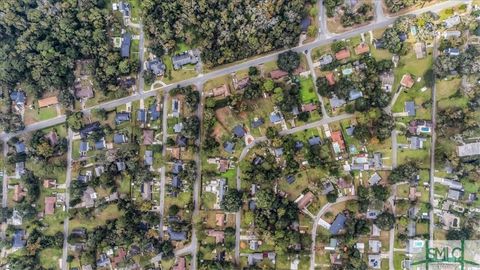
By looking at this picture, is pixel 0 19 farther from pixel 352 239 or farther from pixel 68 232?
pixel 352 239

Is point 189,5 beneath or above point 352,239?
above

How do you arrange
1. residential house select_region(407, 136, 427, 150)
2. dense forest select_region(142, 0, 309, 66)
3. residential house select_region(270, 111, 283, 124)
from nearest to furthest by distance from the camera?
residential house select_region(407, 136, 427, 150) < dense forest select_region(142, 0, 309, 66) < residential house select_region(270, 111, 283, 124)

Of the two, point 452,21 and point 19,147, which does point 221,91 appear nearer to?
point 19,147

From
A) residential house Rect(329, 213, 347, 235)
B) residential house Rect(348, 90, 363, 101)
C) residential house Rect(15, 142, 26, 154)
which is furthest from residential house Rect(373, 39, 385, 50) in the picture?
residential house Rect(15, 142, 26, 154)

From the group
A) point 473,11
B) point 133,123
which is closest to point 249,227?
point 133,123

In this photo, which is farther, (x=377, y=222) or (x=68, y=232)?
(x=68, y=232)

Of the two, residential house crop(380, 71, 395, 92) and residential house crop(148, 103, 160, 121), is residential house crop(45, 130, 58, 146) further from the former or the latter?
residential house crop(380, 71, 395, 92)

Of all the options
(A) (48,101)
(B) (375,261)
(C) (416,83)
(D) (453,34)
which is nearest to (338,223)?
(B) (375,261)
